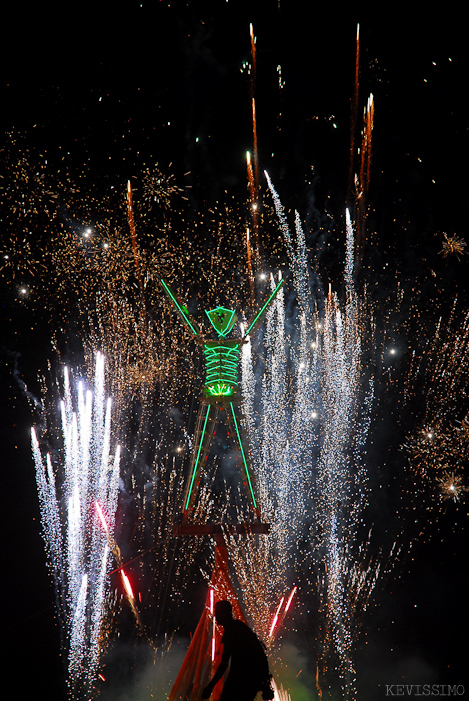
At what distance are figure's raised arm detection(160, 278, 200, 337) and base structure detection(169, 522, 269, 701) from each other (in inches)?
126

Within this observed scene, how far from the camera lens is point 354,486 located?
16500 millimetres

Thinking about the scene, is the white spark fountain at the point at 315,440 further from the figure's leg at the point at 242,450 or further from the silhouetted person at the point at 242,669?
the silhouetted person at the point at 242,669

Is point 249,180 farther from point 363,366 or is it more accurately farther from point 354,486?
point 354,486

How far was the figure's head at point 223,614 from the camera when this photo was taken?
5.25 meters

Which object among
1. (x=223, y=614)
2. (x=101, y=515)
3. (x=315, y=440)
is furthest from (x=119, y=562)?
(x=223, y=614)

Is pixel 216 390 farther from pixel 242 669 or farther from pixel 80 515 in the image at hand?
pixel 80 515

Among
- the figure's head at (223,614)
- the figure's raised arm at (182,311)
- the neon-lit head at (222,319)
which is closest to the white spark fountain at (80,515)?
the figure's raised arm at (182,311)

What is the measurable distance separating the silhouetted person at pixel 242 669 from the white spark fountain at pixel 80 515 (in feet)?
22.8

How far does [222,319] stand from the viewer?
8.60m

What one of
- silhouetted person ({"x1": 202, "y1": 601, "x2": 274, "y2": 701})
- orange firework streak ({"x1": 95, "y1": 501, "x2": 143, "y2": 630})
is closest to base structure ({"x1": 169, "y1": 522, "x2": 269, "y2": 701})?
silhouetted person ({"x1": 202, "y1": 601, "x2": 274, "y2": 701})

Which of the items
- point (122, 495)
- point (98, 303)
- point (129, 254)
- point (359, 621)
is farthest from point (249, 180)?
point (359, 621)

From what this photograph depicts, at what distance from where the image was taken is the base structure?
6.64 m

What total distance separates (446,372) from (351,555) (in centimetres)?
679

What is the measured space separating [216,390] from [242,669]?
418 centimetres
